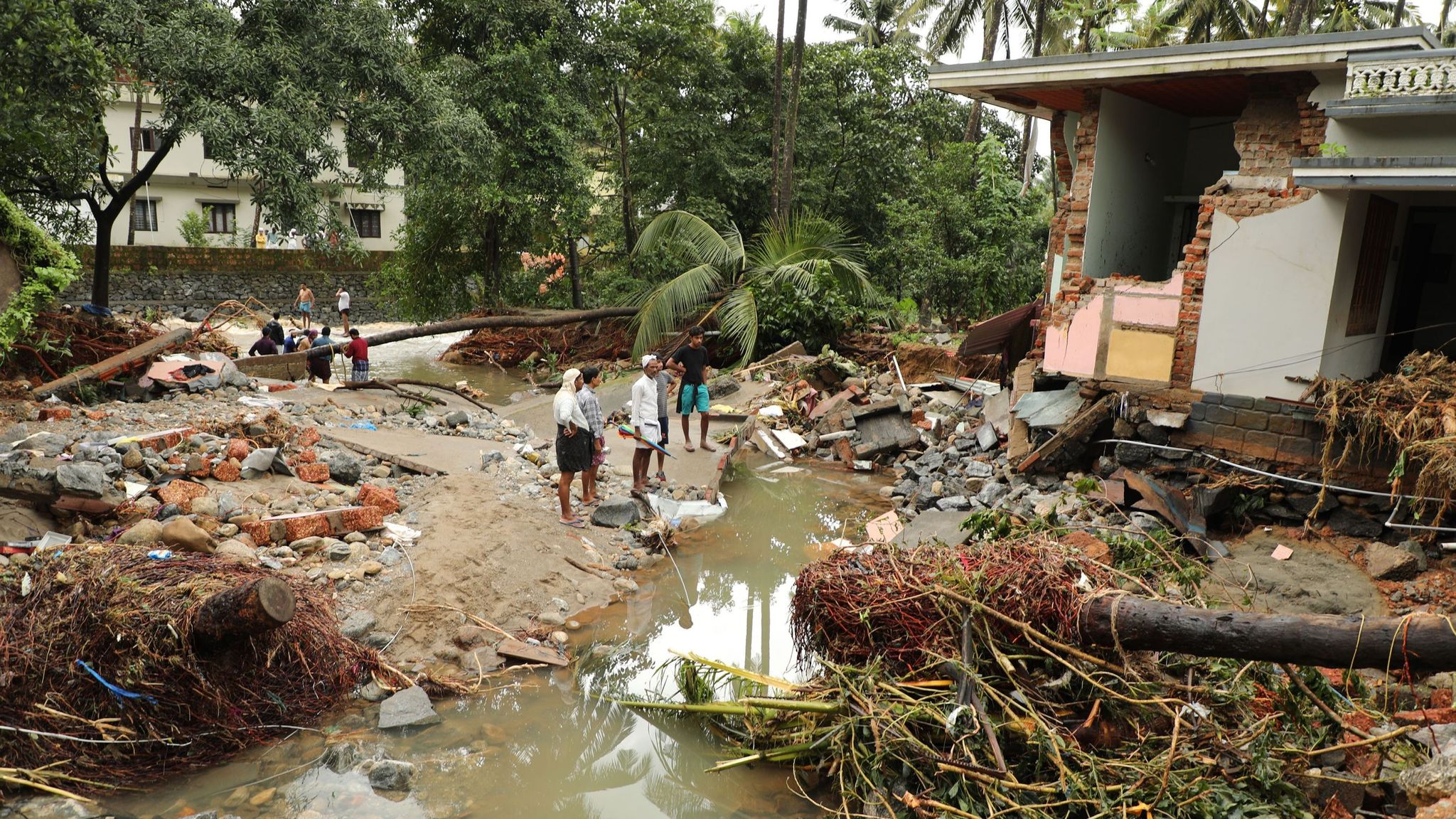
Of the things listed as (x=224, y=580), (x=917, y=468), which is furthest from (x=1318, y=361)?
(x=224, y=580)

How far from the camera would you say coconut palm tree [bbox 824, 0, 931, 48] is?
30125 millimetres

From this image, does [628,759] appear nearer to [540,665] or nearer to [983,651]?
[540,665]

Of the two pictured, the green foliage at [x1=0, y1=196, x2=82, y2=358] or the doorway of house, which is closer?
the doorway of house

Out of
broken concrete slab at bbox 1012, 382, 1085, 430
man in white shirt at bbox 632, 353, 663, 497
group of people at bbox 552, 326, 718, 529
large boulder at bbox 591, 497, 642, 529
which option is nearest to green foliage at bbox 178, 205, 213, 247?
group of people at bbox 552, 326, 718, 529

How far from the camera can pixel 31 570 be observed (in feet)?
17.3

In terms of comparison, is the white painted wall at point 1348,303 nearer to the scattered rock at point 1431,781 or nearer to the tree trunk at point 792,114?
the scattered rock at point 1431,781

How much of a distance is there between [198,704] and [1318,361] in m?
9.35

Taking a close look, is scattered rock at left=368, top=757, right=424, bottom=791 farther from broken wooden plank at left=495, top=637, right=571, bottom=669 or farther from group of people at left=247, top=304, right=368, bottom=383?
group of people at left=247, top=304, right=368, bottom=383

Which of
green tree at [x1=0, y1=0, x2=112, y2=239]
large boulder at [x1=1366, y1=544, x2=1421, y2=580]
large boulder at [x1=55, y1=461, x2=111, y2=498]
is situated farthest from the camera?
green tree at [x1=0, y1=0, x2=112, y2=239]

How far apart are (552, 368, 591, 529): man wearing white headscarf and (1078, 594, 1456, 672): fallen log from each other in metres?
4.95

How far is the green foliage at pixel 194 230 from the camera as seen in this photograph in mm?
30562

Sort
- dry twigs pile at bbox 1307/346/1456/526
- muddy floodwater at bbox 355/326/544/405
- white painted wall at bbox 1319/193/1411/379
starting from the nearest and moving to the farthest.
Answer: dry twigs pile at bbox 1307/346/1456/526, white painted wall at bbox 1319/193/1411/379, muddy floodwater at bbox 355/326/544/405

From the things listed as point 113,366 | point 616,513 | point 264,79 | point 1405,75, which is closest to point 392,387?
point 113,366

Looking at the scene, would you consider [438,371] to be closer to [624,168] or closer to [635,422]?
[624,168]
